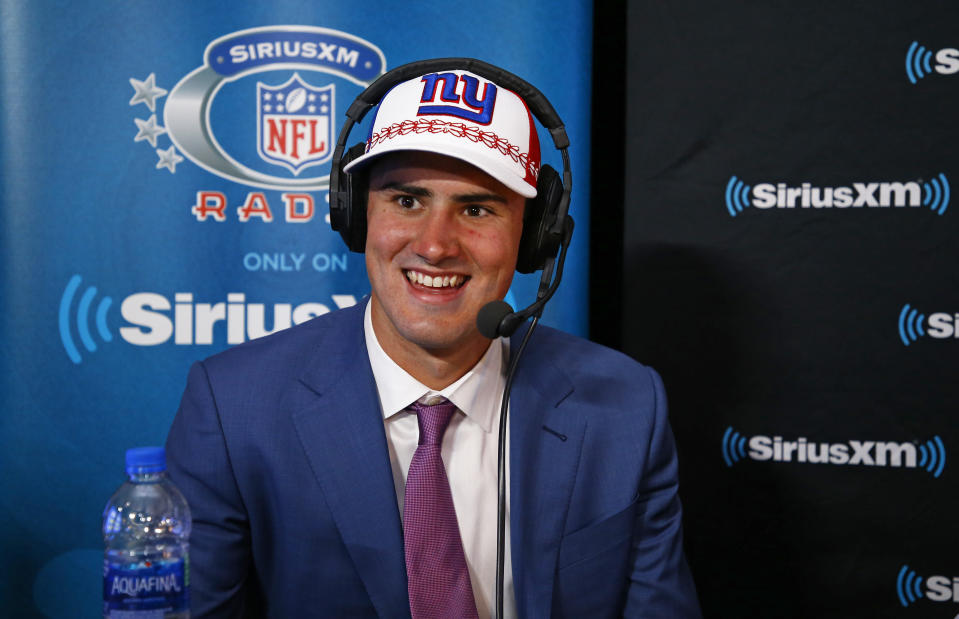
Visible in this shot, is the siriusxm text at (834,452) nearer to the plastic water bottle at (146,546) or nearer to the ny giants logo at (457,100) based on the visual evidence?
the ny giants logo at (457,100)

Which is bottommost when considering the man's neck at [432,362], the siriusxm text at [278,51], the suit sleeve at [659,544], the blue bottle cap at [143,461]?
the suit sleeve at [659,544]

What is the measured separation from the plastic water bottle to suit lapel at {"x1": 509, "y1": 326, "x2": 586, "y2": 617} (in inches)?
21.2

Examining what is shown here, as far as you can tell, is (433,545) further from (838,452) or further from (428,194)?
(838,452)

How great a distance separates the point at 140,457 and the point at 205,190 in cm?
111

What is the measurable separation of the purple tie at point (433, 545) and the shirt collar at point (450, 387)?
9 cm

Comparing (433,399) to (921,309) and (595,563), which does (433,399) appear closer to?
(595,563)

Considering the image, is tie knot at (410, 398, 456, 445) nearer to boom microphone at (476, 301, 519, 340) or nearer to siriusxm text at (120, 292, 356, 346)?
boom microphone at (476, 301, 519, 340)

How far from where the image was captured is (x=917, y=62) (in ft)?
5.86

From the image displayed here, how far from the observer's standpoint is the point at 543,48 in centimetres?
189

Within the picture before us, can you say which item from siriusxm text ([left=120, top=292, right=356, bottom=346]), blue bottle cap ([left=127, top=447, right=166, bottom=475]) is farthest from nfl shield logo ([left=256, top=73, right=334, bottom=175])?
blue bottle cap ([left=127, top=447, right=166, bottom=475])

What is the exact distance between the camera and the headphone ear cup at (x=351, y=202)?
54.7 inches

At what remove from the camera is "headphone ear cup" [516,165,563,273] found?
140 cm

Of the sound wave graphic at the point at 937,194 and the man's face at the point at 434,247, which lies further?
the sound wave graphic at the point at 937,194

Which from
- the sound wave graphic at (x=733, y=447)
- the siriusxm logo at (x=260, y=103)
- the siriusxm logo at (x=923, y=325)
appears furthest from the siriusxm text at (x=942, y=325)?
the siriusxm logo at (x=260, y=103)
